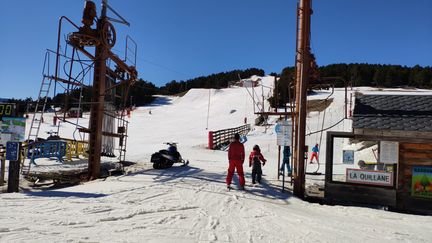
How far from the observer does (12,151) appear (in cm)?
971

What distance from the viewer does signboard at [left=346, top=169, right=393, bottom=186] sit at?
387 inches

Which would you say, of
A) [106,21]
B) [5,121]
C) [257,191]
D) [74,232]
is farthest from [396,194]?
[106,21]

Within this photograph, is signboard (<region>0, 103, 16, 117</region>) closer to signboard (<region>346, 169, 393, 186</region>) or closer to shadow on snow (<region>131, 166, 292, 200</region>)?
shadow on snow (<region>131, 166, 292, 200</region>)

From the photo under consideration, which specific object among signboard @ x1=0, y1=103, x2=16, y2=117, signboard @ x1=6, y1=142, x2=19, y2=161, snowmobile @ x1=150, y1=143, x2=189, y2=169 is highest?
signboard @ x1=0, y1=103, x2=16, y2=117

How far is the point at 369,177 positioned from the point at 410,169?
109cm

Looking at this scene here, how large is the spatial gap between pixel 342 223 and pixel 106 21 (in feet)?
38.9

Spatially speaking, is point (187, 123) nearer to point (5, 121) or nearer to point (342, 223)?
point (5, 121)

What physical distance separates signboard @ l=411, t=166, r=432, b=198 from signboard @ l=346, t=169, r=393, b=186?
580 mm

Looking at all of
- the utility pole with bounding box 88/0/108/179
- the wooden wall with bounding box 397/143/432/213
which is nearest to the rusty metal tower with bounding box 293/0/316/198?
the wooden wall with bounding box 397/143/432/213

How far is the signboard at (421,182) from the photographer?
30.7 ft

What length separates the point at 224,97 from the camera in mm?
79562

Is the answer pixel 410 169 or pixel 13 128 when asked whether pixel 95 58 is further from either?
pixel 410 169

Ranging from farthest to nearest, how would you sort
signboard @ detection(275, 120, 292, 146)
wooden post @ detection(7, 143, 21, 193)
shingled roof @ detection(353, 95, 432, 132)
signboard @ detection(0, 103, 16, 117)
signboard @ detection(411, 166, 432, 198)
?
signboard @ detection(275, 120, 292, 146) → signboard @ detection(0, 103, 16, 117) → shingled roof @ detection(353, 95, 432, 132) → wooden post @ detection(7, 143, 21, 193) → signboard @ detection(411, 166, 432, 198)

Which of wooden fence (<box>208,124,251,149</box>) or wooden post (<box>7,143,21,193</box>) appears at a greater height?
wooden fence (<box>208,124,251,149</box>)
